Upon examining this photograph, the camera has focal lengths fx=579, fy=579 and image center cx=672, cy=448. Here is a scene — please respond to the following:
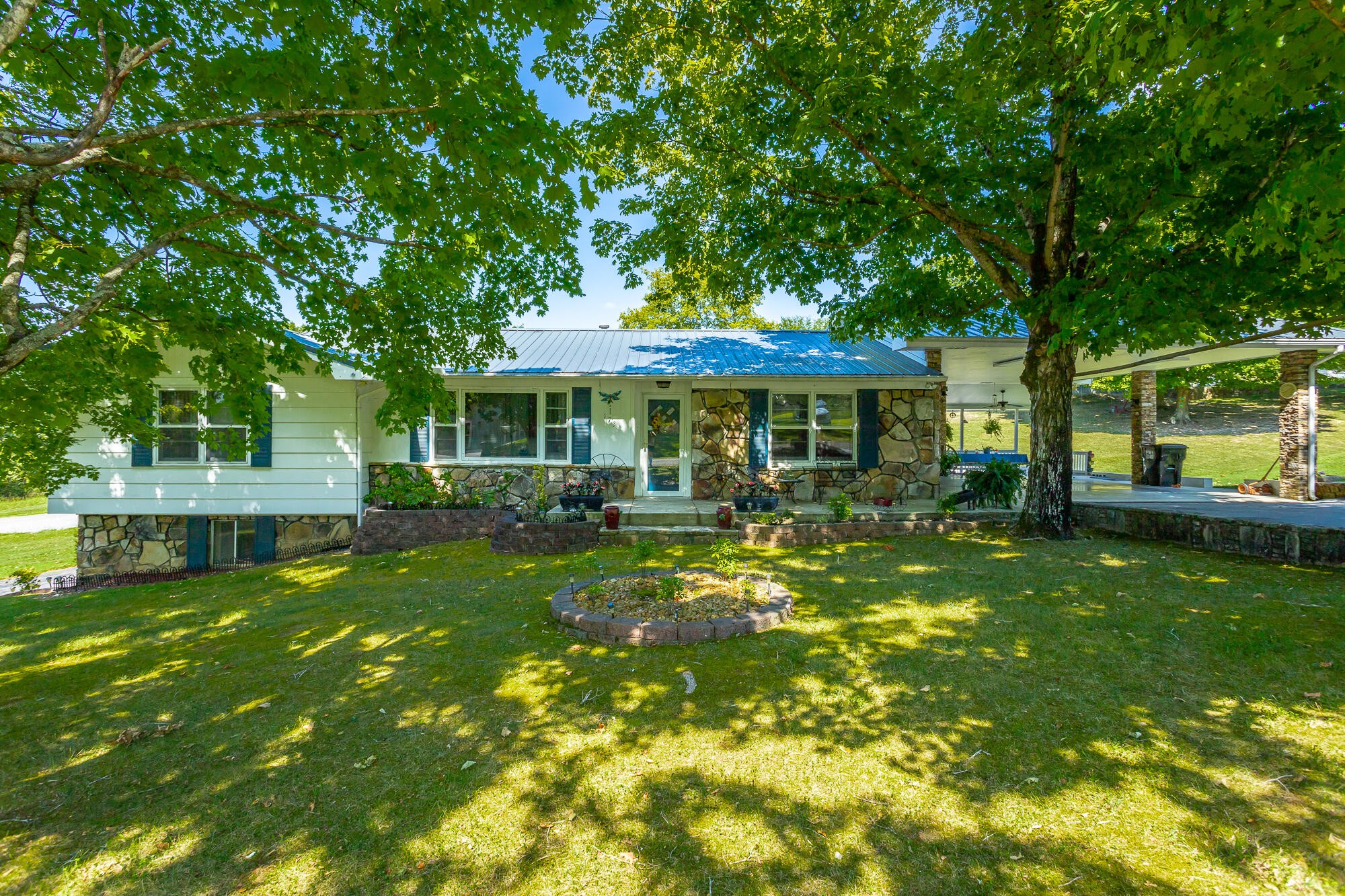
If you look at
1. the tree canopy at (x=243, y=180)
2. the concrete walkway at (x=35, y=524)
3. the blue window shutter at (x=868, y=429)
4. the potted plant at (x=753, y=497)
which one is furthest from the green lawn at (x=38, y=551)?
the blue window shutter at (x=868, y=429)

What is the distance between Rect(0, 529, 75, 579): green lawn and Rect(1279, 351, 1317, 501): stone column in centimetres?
2617

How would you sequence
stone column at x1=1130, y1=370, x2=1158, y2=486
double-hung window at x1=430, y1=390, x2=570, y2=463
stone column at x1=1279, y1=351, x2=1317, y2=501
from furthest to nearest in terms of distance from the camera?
stone column at x1=1130, y1=370, x2=1158, y2=486
double-hung window at x1=430, y1=390, x2=570, y2=463
stone column at x1=1279, y1=351, x2=1317, y2=501

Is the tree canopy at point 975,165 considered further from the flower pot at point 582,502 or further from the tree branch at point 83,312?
the tree branch at point 83,312

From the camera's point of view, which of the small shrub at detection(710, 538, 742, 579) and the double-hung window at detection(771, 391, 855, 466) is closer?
the small shrub at detection(710, 538, 742, 579)

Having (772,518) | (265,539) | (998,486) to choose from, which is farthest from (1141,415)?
(265,539)

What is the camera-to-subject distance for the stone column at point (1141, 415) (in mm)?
13023

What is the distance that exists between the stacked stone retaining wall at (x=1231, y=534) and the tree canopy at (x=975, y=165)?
3.92 ft

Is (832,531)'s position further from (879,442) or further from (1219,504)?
(1219,504)

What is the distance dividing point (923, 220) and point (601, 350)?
6639mm

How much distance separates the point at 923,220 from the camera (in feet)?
28.4

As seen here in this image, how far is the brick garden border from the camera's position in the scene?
28.9 feet

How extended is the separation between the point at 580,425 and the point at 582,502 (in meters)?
1.99

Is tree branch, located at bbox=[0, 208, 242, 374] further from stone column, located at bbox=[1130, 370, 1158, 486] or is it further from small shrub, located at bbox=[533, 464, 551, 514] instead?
stone column, located at bbox=[1130, 370, 1158, 486]

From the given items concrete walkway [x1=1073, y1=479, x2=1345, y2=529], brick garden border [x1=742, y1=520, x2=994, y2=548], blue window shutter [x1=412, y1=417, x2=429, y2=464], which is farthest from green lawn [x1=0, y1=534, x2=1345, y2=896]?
blue window shutter [x1=412, y1=417, x2=429, y2=464]
